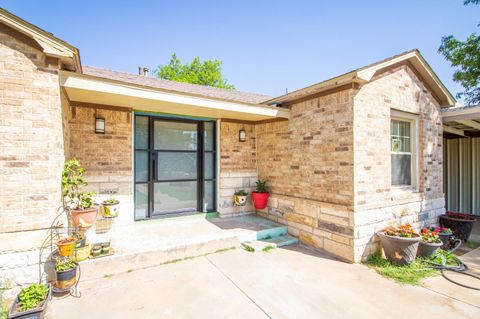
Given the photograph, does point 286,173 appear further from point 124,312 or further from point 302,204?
point 124,312

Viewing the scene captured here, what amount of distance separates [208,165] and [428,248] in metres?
4.78

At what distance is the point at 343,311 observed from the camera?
2.65m

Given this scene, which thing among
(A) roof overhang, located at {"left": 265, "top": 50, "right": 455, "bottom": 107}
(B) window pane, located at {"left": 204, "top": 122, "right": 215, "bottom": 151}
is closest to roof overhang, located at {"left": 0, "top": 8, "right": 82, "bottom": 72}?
(B) window pane, located at {"left": 204, "top": 122, "right": 215, "bottom": 151}

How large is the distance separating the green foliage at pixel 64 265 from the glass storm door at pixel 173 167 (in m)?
1.96

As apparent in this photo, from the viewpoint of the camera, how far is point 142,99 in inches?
159

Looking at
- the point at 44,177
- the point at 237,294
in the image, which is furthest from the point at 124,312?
the point at 44,177

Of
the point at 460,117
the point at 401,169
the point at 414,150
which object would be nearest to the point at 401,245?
the point at 401,169

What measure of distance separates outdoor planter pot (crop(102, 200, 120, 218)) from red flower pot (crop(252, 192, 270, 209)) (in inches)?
123

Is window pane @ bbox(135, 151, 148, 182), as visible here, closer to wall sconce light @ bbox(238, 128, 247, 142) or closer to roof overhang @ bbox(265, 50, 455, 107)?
wall sconce light @ bbox(238, 128, 247, 142)

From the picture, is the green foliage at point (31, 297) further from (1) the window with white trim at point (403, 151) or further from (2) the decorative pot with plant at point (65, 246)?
(1) the window with white trim at point (403, 151)

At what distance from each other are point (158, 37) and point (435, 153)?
9.57 metres

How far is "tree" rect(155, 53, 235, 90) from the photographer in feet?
81.3

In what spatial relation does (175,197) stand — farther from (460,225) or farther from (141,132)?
(460,225)

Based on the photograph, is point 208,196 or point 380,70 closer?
point 380,70
